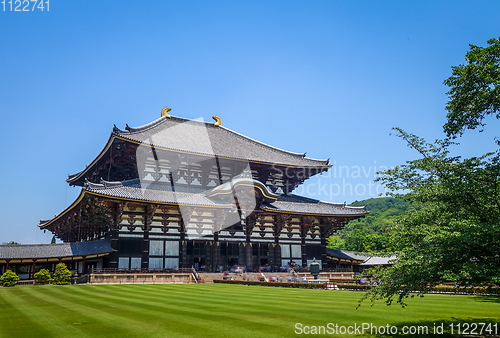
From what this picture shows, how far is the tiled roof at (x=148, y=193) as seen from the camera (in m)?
32.6

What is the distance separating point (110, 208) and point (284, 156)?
24.6 metres

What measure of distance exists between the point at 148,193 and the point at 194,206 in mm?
4662

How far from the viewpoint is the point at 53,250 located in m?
34.9

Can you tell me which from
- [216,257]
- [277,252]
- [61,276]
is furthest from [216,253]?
[61,276]

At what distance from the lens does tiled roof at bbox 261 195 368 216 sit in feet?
137

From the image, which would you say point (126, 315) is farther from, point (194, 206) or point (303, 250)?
point (303, 250)

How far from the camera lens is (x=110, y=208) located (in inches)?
1346

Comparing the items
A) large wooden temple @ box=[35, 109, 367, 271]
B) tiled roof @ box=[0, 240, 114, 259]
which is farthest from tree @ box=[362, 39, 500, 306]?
tiled roof @ box=[0, 240, 114, 259]

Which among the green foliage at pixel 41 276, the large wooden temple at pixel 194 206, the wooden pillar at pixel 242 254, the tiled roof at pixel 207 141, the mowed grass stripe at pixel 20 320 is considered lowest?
the green foliage at pixel 41 276

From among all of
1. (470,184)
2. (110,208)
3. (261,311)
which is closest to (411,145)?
(470,184)

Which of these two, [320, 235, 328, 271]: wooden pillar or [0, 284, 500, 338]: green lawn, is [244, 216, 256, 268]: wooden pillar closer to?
[320, 235, 328, 271]: wooden pillar

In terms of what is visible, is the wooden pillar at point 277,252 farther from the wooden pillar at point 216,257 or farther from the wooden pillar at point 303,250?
the wooden pillar at point 216,257

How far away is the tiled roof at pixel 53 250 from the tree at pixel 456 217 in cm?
2913

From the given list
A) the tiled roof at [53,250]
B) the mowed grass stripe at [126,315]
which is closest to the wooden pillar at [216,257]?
the tiled roof at [53,250]
